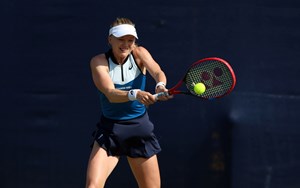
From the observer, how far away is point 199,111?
19.1 ft

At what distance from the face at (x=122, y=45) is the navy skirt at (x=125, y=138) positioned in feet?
1.48

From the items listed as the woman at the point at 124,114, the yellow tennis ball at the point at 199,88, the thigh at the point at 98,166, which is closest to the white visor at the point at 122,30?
the woman at the point at 124,114

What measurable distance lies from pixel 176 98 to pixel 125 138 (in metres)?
1.00

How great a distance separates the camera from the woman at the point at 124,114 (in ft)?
15.8

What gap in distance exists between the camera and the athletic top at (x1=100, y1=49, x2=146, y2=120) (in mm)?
4902

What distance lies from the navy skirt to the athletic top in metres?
0.05

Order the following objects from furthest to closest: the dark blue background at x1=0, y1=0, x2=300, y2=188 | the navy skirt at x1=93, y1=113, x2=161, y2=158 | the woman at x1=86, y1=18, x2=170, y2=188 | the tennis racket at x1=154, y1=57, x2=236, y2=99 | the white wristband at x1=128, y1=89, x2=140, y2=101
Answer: the dark blue background at x1=0, y1=0, x2=300, y2=188 < the navy skirt at x1=93, y1=113, x2=161, y2=158 < the woman at x1=86, y1=18, x2=170, y2=188 < the tennis racket at x1=154, y1=57, x2=236, y2=99 < the white wristband at x1=128, y1=89, x2=140, y2=101

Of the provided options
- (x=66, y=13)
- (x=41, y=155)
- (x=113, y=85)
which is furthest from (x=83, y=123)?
(x=113, y=85)

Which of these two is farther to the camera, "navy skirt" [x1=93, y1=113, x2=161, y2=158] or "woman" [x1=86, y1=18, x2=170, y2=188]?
"navy skirt" [x1=93, y1=113, x2=161, y2=158]

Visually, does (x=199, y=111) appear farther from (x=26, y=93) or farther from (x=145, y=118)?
(x=26, y=93)

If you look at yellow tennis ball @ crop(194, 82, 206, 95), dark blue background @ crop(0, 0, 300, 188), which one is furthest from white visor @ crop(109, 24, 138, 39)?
dark blue background @ crop(0, 0, 300, 188)

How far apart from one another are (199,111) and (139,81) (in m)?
0.99

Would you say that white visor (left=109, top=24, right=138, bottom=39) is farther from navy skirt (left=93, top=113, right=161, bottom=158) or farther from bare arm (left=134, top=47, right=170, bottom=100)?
navy skirt (left=93, top=113, right=161, bottom=158)

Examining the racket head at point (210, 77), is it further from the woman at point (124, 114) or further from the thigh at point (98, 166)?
the thigh at point (98, 166)
